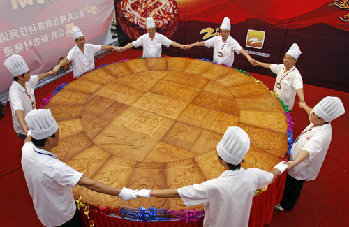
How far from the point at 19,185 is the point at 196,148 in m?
2.53

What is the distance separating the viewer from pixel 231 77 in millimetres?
3959

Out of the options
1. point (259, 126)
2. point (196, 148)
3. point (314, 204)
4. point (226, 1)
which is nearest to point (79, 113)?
point (196, 148)

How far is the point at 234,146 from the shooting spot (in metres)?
1.58

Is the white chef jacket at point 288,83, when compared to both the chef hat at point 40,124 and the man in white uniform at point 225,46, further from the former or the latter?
the chef hat at point 40,124

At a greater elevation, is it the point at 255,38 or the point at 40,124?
the point at 40,124

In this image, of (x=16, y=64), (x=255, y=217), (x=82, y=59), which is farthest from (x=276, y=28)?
(x=16, y=64)

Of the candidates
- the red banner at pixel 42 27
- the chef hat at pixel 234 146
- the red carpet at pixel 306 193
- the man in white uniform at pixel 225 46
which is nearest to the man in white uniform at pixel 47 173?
the chef hat at pixel 234 146

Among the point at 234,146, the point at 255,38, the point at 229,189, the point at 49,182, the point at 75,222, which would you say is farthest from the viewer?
the point at 255,38

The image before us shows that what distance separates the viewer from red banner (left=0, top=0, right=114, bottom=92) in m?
4.89

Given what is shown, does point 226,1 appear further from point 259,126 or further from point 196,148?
point 196,148

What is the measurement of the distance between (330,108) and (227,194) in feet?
4.29

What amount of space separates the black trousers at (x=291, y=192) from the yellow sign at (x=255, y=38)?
3.83 m

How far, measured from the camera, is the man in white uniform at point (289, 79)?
127 inches

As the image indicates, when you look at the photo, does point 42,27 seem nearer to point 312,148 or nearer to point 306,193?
point 312,148
